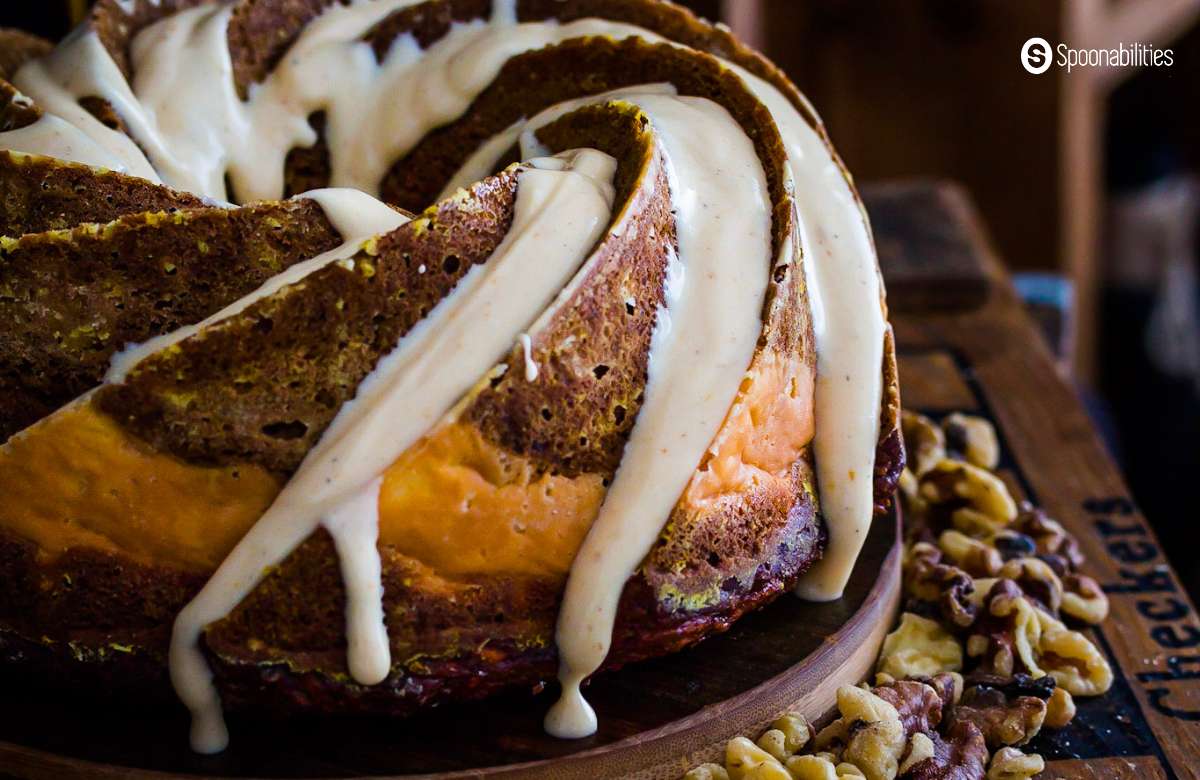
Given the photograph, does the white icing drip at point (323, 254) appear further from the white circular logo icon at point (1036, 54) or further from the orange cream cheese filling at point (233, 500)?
the white circular logo icon at point (1036, 54)

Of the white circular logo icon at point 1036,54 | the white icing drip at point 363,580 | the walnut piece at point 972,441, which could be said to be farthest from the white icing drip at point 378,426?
the white circular logo icon at point 1036,54

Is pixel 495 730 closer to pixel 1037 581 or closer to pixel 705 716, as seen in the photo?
pixel 705 716

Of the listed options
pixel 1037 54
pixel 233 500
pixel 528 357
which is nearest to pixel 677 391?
pixel 528 357

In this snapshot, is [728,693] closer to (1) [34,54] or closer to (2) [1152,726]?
(2) [1152,726]

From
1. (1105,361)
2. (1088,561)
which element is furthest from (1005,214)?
(1088,561)

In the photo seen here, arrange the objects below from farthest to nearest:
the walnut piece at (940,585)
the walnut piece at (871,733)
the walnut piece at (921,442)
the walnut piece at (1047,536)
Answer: the walnut piece at (921,442) → the walnut piece at (1047,536) → the walnut piece at (940,585) → the walnut piece at (871,733)

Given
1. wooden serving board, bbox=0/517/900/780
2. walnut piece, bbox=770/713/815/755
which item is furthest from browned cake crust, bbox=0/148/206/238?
walnut piece, bbox=770/713/815/755
